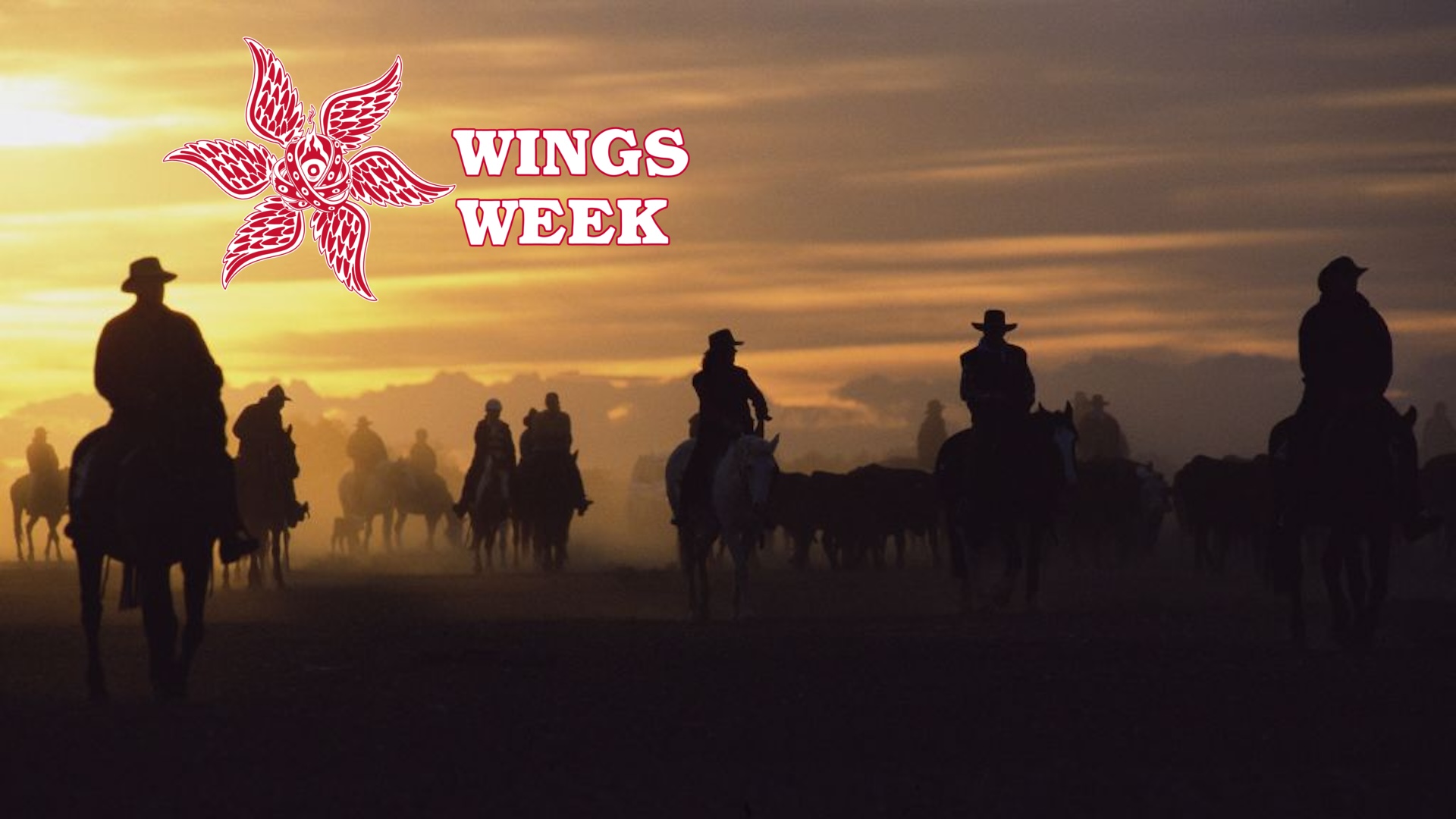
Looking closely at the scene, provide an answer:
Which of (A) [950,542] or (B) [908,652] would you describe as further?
(A) [950,542]

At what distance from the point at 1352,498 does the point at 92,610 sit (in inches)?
343

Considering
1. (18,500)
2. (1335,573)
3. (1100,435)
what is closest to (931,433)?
(1100,435)

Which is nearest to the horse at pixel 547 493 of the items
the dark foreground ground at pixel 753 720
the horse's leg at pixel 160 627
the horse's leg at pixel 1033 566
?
the dark foreground ground at pixel 753 720

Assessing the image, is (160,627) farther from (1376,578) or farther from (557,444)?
(557,444)

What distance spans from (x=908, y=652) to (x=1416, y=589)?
1768cm

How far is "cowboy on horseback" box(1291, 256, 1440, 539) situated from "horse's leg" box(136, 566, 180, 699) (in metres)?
8.22

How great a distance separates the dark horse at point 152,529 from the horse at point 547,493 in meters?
27.9

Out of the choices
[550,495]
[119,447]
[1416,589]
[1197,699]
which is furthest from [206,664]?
[550,495]

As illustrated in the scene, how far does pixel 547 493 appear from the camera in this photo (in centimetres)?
4738

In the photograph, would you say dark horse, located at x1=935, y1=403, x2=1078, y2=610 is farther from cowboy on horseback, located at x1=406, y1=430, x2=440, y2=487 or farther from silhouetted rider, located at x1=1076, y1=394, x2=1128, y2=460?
cowboy on horseback, located at x1=406, y1=430, x2=440, y2=487

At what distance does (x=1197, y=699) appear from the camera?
17.6 m

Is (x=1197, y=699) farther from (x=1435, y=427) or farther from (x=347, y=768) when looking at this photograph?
(x=1435, y=427)

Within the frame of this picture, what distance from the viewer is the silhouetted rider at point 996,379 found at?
27.1 meters

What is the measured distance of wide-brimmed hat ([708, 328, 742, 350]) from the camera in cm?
2720
